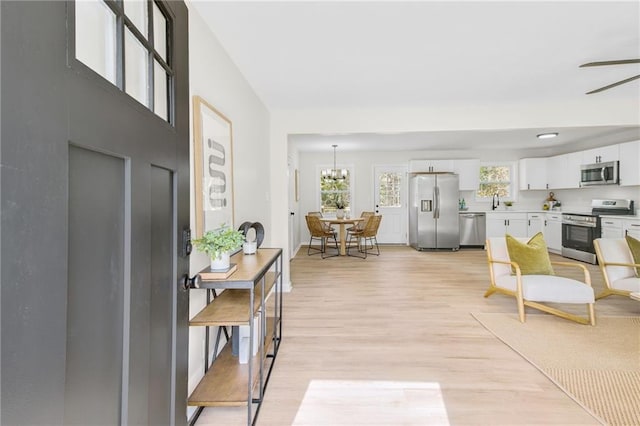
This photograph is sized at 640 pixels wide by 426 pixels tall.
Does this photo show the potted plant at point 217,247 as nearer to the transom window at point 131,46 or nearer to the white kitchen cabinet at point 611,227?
the transom window at point 131,46

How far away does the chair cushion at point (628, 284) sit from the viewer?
3.10m

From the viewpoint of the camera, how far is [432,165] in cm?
713

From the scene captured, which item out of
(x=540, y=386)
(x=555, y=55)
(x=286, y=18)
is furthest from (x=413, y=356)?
(x=555, y=55)

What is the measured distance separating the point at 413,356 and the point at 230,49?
2.71m

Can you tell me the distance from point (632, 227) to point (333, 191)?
5.43 metres

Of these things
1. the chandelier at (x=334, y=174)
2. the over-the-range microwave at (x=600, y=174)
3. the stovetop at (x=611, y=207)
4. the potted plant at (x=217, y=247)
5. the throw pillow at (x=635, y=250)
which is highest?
the chandelier at (x=334, y=174)

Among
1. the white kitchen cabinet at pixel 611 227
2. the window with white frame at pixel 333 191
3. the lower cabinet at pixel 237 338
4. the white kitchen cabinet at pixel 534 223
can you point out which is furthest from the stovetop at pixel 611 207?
the lower cabinet at pixel 237 338

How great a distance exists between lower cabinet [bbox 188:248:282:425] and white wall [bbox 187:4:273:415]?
4.9 inches

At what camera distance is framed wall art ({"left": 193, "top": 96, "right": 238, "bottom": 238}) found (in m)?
1.77

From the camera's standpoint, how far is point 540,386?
6.39 feet

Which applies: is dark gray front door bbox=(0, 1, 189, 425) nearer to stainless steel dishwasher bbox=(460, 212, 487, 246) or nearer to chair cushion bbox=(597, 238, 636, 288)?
chair cushion bbox=(597, 238, 636, 288)

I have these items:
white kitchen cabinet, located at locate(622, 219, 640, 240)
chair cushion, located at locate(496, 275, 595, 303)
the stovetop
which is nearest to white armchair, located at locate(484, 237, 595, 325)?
chair cushion, located at locate(496, 275, 595, 303)

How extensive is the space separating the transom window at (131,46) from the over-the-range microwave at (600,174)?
680cm

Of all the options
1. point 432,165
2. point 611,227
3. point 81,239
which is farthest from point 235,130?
point 611,227
